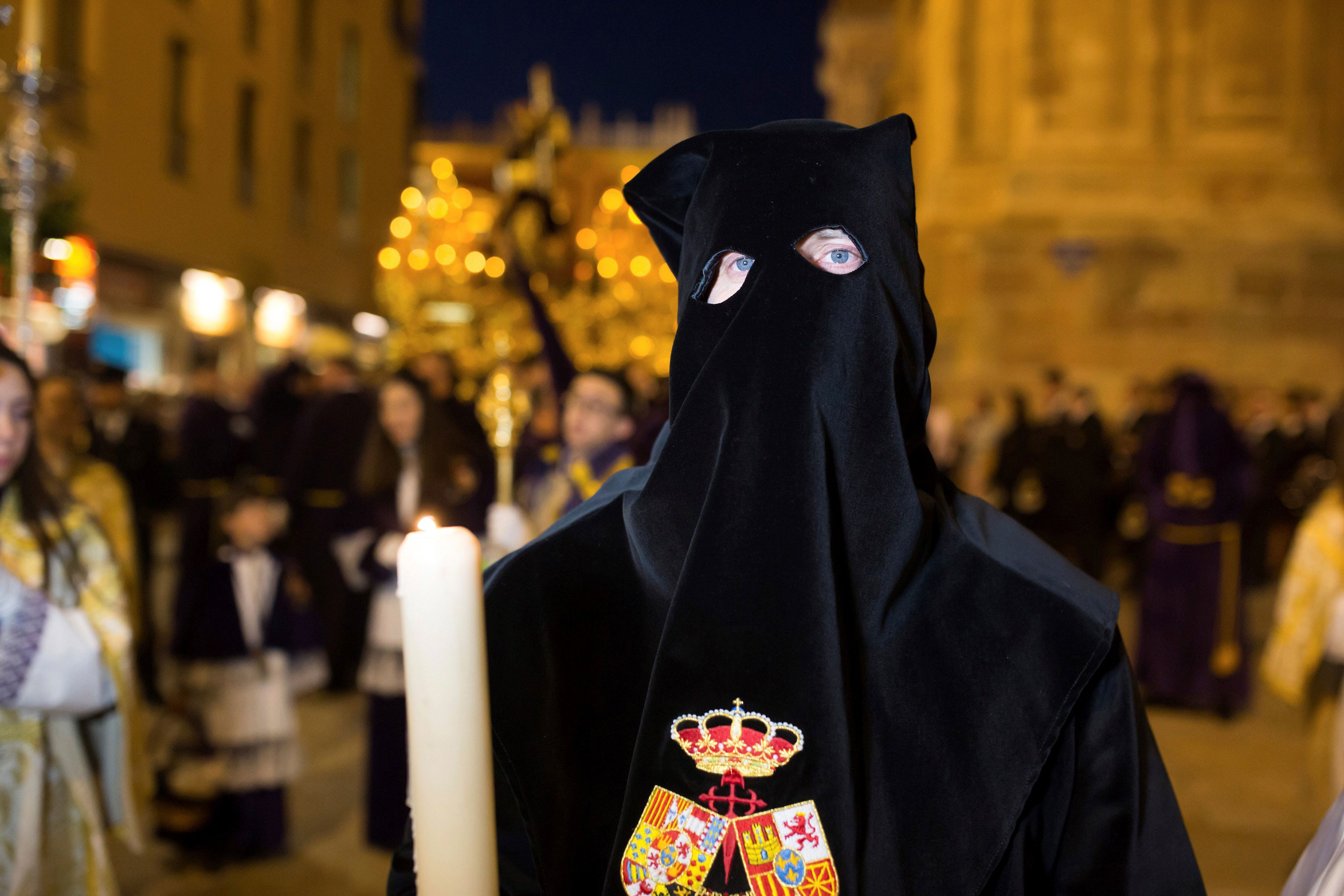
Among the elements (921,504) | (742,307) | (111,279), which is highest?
(111,279)

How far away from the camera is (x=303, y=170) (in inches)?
966

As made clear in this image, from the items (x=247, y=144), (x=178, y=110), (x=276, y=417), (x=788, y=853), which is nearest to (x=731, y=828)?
(x=788, y=853)

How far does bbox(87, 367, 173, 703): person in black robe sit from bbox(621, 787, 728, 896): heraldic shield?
5.83m

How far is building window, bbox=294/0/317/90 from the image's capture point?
23719 mm

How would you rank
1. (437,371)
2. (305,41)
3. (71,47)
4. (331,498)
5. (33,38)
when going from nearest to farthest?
(33,38)
(331,498)
(437,371)
(71,47)
(305,41)

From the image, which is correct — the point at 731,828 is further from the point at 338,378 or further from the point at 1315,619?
the point at 338,378

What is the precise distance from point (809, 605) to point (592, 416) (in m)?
3.04

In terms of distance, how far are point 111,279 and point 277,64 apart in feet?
27.4

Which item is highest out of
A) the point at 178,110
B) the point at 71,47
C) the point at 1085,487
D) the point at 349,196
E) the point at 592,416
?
the point at 349,196

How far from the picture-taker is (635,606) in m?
1.42

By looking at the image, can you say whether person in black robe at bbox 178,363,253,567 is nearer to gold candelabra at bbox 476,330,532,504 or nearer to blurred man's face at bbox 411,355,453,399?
blurred man's face at bbox 411,355,453,399

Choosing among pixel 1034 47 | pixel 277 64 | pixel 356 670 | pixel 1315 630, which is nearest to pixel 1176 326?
pixel 1034 47

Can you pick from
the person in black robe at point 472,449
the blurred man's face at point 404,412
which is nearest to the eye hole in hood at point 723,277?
the person in black robe at point 472,449

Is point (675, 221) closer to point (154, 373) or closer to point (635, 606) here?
point (635, 606)
